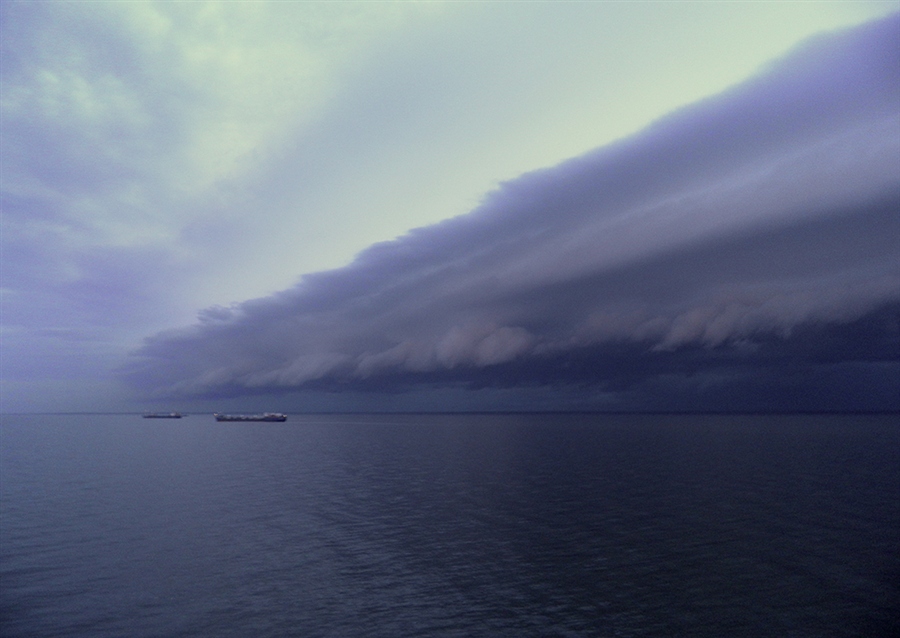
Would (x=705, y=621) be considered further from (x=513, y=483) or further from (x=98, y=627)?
(x=513, y=483)

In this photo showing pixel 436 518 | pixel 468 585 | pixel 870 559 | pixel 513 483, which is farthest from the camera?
pixel 513 483

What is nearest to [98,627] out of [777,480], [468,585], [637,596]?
[468,585]

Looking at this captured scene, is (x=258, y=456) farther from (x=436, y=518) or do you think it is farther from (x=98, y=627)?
(x=98, y=627)

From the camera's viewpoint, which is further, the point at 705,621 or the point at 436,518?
the point at 436,518

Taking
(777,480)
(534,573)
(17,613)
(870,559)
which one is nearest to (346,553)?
(534,573)

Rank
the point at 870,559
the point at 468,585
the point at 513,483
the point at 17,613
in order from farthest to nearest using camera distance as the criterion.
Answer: the point at 513,483 < the point at 870,559 < the point at 468,585 < the point at 17,613

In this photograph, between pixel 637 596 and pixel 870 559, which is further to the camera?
pixel 870 559
